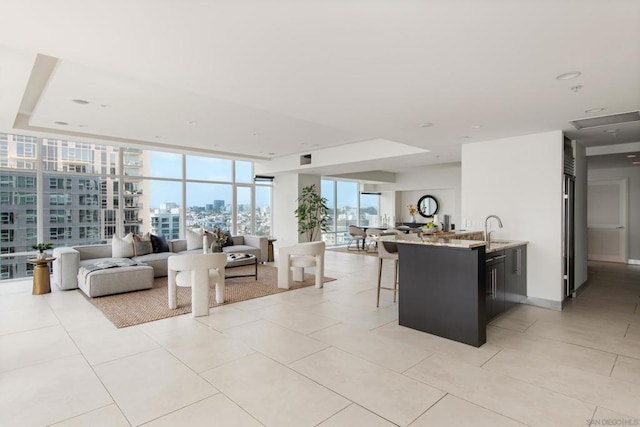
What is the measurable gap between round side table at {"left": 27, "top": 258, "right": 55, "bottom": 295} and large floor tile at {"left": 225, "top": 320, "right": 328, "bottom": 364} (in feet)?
12.6

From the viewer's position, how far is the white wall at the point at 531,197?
4723 millimetres

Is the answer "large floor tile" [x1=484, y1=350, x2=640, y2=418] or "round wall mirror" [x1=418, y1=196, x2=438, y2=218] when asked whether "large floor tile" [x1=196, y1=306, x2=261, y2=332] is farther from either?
"round wall mirror" [x1=418, y1=196, x2=438, y2=218]

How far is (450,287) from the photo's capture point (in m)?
3.63

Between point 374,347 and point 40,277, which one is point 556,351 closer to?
point 374,347

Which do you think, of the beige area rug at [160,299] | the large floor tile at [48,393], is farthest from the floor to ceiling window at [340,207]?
the large floor tile at [48,393]

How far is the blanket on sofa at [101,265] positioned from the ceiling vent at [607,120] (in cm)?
711

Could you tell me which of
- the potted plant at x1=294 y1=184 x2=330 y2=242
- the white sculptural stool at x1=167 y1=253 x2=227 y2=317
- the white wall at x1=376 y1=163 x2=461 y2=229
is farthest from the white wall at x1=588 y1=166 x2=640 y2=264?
the white sculptural stool at x1=167 y1=253 x2=227 y2=317

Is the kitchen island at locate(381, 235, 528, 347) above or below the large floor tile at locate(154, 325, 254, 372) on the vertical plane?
→ above

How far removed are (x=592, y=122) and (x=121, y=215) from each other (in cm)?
893

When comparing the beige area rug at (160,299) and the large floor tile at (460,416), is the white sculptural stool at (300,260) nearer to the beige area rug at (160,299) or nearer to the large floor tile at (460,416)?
the beige area rug at (160,299)

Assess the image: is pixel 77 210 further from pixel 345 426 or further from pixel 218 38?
pixel 345 426

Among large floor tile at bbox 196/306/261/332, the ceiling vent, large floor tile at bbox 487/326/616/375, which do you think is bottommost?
large floor tile at bbox 487/326/616/375

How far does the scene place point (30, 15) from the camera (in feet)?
6.71

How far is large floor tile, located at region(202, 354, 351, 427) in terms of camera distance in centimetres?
231
